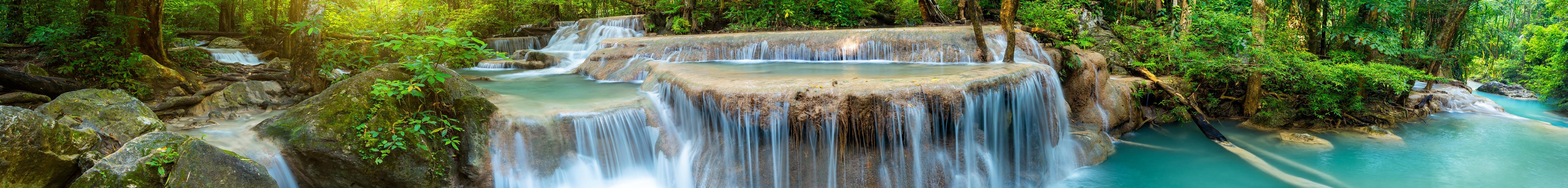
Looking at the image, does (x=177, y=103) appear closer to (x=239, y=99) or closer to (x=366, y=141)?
(x=239, y=99)

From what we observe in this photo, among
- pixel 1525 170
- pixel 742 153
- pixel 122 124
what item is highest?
pixel 122 124

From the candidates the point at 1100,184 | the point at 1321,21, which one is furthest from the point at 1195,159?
the point at 1321,21

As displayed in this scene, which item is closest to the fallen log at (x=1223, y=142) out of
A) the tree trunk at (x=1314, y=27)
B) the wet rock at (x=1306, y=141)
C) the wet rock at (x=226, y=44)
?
the wet rock at (x=1306, y=141)

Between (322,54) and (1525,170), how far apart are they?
12.3 meters

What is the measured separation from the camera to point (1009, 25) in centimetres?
820

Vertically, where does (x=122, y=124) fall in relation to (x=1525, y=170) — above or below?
above

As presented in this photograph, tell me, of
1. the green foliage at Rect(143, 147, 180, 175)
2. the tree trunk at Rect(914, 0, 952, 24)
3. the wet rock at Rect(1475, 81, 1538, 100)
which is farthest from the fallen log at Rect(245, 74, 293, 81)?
the wet rock at Rect(1475, 81, 1538, 100)

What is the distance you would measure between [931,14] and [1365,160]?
6.86 meters

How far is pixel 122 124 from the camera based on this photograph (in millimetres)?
4086

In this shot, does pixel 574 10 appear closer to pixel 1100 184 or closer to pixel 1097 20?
pixel 1097 20

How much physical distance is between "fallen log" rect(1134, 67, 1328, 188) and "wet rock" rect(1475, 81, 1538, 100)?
1172cm

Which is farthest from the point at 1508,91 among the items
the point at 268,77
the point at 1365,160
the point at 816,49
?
the point at 268,77

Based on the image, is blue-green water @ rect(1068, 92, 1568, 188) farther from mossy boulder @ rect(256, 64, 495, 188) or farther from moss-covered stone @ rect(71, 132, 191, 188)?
moss-covered stone @ rect(71, 132, 191, 188)

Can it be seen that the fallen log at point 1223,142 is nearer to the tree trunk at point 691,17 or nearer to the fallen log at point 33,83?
the tree trunk at point 691,17
